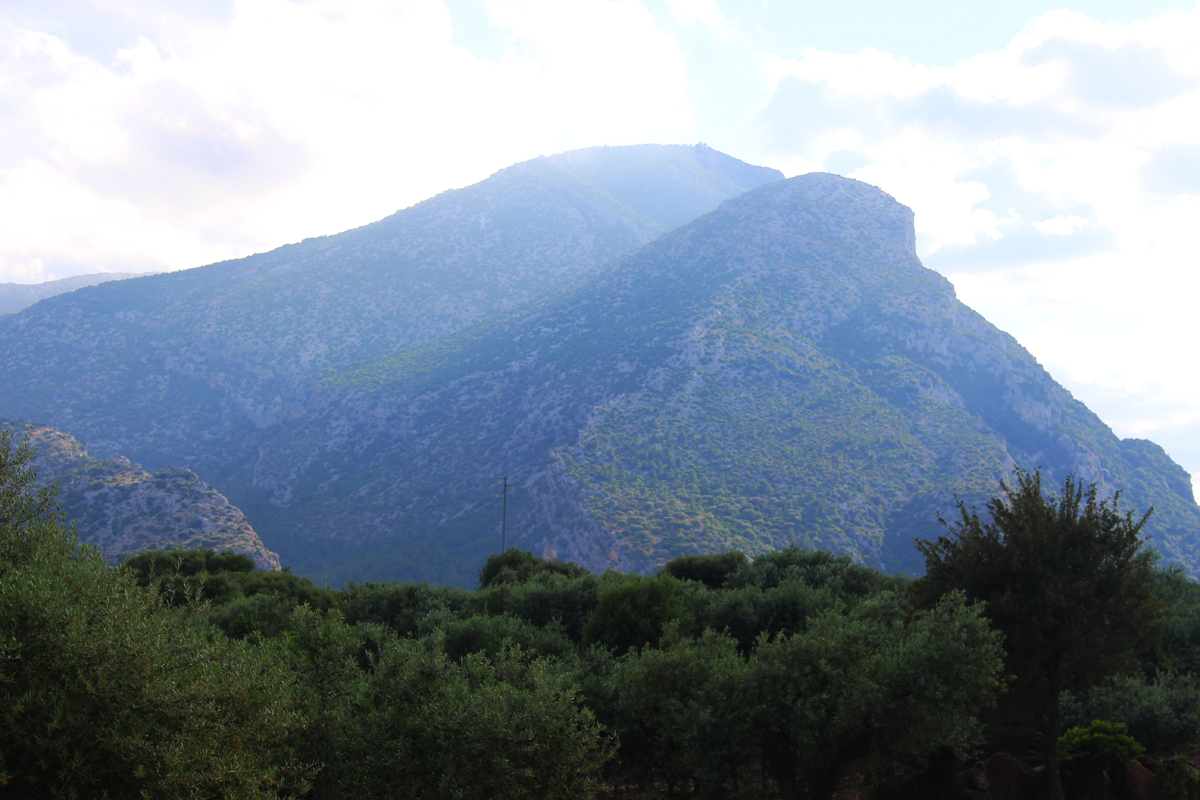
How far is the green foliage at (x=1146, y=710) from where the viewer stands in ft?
58.9

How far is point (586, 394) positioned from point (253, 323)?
7779 centimetres

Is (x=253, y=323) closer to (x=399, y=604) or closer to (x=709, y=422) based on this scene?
(x=709, y=422)

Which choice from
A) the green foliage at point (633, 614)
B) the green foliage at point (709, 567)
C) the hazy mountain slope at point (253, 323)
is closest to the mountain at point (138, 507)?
the hazy mountain slope at point (253, 323)

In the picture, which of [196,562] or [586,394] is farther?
[586,394]

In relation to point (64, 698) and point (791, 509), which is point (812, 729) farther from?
point (791, 509)

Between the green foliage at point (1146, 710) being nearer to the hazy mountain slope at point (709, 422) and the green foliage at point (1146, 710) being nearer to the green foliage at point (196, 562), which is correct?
the hazy mountain slope at point (709, 422)

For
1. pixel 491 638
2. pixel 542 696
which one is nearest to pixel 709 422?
pixel 491 638

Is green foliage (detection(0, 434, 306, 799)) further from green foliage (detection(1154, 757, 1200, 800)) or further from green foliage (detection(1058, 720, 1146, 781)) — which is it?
green foliage (detection(1154, 757, 1200, 800))

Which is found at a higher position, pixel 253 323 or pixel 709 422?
pixel 253 323

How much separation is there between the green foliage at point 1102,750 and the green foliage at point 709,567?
2606cm

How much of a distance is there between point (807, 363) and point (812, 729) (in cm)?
8766

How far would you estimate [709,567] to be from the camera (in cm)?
4566

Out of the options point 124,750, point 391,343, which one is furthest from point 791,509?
point 391,343

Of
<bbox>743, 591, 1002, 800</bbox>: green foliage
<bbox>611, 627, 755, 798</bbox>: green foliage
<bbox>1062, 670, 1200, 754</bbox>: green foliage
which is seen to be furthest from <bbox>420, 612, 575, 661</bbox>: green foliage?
<bbox>1062, 670, 1200, 754</bbox>: green foliage
